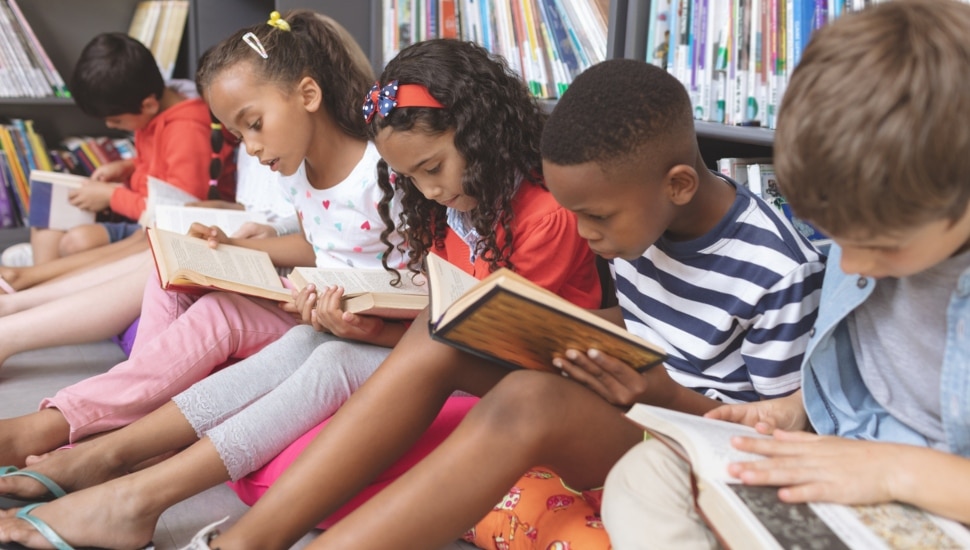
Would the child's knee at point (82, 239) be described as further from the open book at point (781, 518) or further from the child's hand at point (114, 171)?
the open book at point (781, 518)

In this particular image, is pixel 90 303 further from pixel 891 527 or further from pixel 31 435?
pixel 891 527

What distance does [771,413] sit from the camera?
3.12 feet

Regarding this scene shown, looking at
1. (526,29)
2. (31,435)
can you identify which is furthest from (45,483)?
(526,29)

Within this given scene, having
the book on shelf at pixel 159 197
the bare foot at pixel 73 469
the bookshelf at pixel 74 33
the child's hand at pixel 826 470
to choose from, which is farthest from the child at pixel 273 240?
the bookshelf at pixel 74 33

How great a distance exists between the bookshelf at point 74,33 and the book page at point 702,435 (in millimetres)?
2150

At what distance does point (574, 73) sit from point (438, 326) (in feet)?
2.96

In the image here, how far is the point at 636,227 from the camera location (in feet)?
3.20

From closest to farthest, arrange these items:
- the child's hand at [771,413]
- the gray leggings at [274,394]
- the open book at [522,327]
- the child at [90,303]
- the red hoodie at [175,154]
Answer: the open book at [522,327]
the child's hand at [771,413]
the gray leggings at [274,394]
the child at [90,303]
the red hoodie at [175,154]

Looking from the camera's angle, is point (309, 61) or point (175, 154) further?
point (175, 154)

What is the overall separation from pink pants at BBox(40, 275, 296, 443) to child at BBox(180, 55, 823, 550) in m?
0.43

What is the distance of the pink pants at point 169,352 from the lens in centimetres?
132

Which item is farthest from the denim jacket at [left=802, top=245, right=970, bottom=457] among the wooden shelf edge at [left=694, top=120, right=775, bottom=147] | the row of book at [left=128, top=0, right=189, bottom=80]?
the row of book at [left=128, top=0, right=189, bottom=80]

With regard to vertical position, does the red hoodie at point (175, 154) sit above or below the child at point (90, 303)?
above

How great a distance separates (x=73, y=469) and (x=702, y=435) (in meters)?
0.84
